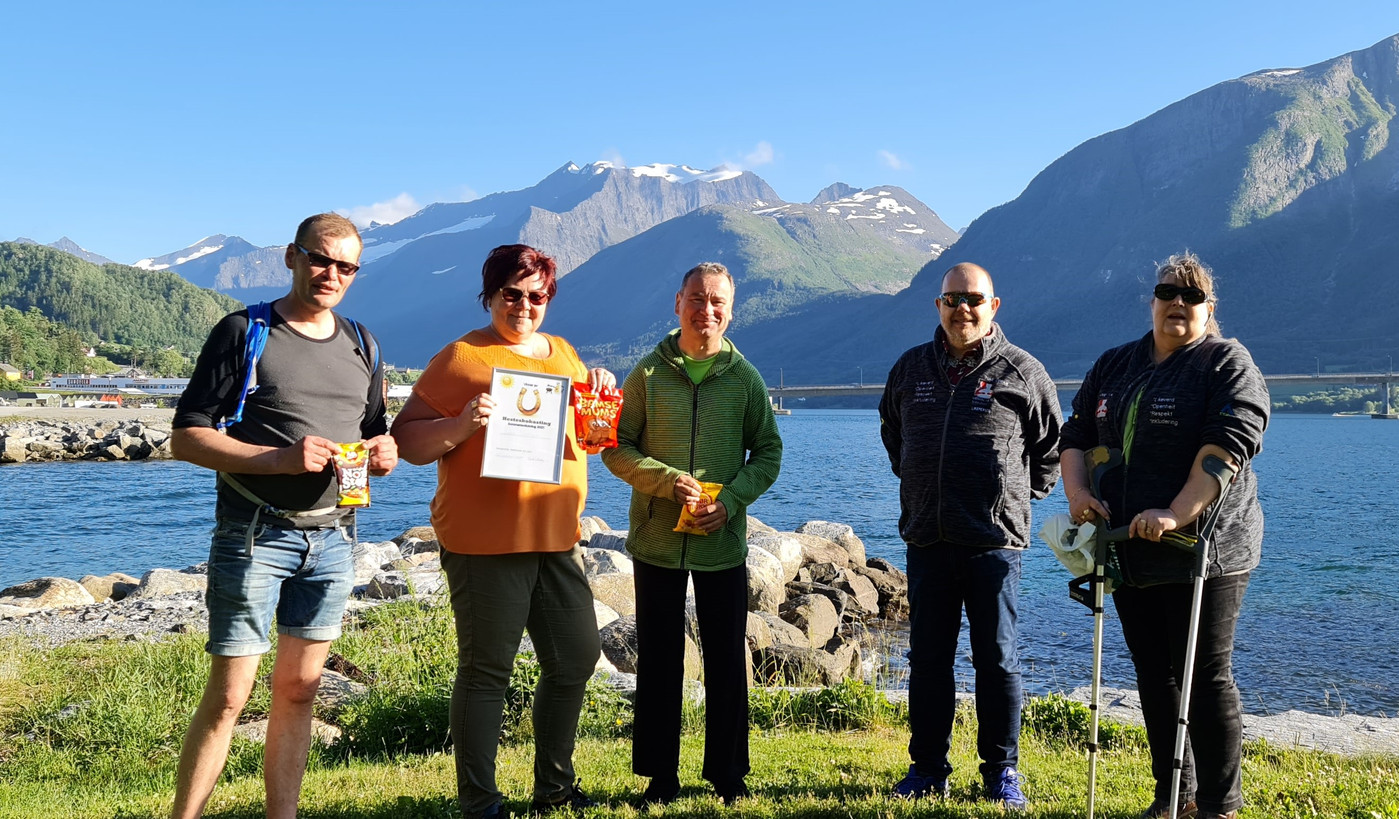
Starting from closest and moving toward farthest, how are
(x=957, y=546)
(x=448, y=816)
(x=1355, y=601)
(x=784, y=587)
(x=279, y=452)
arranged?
(x=279, y=452), (x=448, y=816), (x=957, y=546), (x=784, y=587), (x=1355, y=601)

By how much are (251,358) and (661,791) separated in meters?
2.56

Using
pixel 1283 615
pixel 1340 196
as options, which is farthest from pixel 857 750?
pixel 1340 196

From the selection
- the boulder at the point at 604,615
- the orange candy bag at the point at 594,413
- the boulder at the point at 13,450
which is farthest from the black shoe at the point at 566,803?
the boulder at the point at 13,450

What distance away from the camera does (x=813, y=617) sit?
44.1ft

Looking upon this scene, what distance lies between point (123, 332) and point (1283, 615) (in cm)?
21976

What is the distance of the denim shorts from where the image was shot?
3408 millimetres

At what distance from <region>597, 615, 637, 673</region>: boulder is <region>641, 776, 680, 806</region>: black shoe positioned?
3.32 meters

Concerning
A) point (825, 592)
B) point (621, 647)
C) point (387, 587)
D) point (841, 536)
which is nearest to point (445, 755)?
point (621, 647)

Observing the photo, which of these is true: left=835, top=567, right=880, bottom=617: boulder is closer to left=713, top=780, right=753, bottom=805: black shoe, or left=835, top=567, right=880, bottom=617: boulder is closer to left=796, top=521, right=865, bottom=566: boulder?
left=796, top=521, right=865, bottom=566: boulder

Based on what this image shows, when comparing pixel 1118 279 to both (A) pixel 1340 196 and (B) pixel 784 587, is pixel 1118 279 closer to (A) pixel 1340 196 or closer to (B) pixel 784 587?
(A) pixel 1340 196

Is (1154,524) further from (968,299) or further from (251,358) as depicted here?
(251,358)

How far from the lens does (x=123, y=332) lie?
197 metres

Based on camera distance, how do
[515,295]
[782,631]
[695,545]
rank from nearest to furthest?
[515,295]
[695,545]
[782,631]

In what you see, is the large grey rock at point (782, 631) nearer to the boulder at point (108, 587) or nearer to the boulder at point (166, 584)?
the boulder at point (166, 584)
